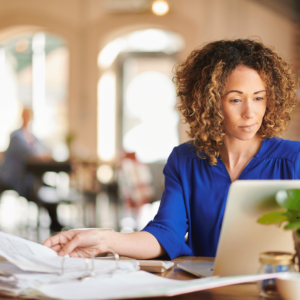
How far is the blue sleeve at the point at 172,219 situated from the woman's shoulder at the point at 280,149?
12.2 inches

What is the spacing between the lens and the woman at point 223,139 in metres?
1.39

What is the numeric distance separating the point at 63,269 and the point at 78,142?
24.6 feet

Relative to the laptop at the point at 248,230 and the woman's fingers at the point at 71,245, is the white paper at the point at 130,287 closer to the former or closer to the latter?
the laptop at the point at 248,230

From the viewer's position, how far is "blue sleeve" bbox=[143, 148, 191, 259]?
123cm

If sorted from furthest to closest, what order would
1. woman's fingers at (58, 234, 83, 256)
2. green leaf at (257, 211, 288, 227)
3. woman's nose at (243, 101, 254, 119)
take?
woman's nose at (243, 101, 254, 119) → woman's fingers at (58, 234, 83, 256) → green leaf at (257, 211, 288, 227)

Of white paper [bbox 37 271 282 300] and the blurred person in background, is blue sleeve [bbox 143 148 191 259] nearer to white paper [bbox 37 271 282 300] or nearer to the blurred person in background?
white paper [bbox 37 271 282 300]

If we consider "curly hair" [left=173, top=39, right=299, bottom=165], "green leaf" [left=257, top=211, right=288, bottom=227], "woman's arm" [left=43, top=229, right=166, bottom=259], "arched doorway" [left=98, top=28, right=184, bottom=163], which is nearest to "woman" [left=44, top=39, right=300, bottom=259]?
"curly hair" [left=173, top=39, right=299, bottom=165]

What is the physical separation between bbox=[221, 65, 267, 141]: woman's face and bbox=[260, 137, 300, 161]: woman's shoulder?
9cm

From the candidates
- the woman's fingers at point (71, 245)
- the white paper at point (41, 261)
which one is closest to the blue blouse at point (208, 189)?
the woman's fingers at point (71, 245)

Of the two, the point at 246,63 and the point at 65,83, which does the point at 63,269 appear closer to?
the point at 246,63

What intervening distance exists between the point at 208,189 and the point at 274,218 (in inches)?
26.2

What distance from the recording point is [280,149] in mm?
1438

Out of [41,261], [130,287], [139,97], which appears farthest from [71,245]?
[139,97]

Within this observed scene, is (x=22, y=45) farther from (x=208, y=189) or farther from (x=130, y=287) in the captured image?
(x=130, y=287)
